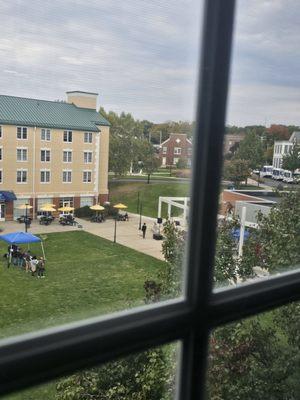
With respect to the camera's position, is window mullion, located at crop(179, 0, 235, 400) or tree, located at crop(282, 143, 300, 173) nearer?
window mullion, located at crop(179, 0, 235, 400)

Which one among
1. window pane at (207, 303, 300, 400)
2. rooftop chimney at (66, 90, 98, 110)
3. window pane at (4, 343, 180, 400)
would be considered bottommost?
window pane at (207, 303, 300, 400)

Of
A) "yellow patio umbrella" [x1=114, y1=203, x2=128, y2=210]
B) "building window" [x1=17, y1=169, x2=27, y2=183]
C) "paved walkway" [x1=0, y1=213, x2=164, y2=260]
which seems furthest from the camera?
"yellow patio umbrella" [x1=114, y1=203, x2=128, y2=210]

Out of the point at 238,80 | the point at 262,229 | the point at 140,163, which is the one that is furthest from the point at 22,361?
the point at 262,229

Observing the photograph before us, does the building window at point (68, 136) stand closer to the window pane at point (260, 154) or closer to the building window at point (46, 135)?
the building window at point (46, 135)

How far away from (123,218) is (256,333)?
587 millimetres

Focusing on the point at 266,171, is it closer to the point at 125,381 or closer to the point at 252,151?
the point at 252,151

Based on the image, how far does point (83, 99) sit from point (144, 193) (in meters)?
0.28

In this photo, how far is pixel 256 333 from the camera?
1.31 m

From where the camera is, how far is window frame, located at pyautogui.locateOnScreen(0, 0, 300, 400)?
27.0 inches

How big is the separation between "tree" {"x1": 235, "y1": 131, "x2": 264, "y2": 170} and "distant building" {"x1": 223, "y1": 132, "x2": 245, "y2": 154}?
0.07 feet

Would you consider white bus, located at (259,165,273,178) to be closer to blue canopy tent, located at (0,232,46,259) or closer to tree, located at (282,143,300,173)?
tree, located at (282,143,300,173)

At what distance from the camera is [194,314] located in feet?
3.01

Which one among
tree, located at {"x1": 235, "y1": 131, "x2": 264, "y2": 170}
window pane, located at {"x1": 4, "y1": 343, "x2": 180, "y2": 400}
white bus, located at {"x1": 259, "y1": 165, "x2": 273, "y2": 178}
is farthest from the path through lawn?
white bus, located at {"x1": 259, "y1": 165, "x2": 273, "y2": 178}

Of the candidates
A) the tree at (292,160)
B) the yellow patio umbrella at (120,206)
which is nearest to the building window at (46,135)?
the yellow patio umbrella at (120,206)
